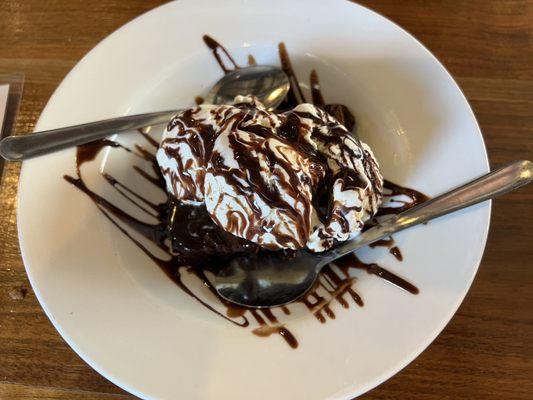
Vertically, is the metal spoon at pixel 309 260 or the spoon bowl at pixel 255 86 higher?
the spoon bowl at pixel 255 86

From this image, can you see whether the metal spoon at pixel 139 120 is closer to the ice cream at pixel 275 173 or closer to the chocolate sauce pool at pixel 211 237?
the chocolate sauce pool at pixel 211 237

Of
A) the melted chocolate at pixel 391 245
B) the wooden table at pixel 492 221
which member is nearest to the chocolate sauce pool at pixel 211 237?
the melted chocolate at pixel 391 245

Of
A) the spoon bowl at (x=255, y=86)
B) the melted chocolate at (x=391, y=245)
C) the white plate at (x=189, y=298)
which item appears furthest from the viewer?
the spoon bowl at (x=255, y=86)

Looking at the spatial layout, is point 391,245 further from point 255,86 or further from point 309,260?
point 255,86

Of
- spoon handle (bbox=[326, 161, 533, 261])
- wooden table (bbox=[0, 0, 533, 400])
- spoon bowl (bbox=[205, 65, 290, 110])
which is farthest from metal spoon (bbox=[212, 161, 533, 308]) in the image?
spoon bowl (bbox=[205, 65, 290, 110])

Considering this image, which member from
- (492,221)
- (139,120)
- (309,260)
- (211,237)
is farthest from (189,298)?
(492,221)

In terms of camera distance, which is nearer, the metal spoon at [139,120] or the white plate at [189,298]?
the white plate at [189,298]
